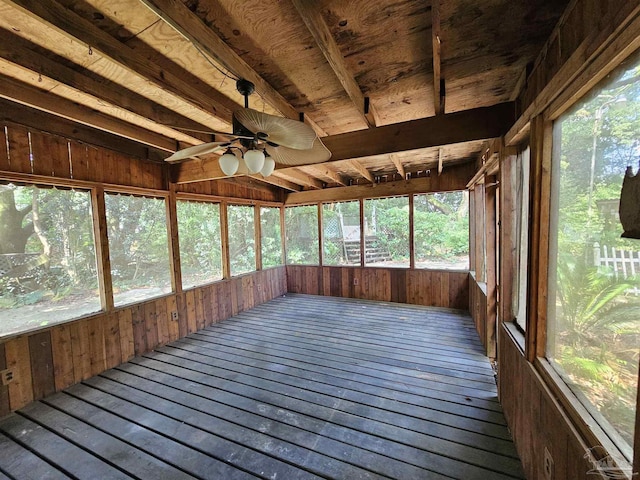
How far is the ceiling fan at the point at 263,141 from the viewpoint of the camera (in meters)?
1.47

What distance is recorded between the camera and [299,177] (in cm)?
505

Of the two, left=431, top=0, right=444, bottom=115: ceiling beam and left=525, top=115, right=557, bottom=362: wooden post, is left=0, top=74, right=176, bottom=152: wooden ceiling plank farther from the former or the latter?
left=525, top=115, right=557, bottom=362: wooden post

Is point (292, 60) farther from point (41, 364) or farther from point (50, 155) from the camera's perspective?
point (41, 364)

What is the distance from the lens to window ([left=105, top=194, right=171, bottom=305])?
3.37 metres

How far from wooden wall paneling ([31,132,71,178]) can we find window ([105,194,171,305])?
0.53 metres

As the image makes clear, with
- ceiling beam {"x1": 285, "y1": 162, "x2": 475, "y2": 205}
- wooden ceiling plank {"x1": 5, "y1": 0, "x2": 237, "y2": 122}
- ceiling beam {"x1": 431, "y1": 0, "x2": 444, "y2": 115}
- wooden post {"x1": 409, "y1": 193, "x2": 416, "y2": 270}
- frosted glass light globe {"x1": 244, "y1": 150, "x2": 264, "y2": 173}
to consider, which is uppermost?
wooden ceiling plank {"x1": 5, "y1": 0, "x2": 237, "y2": 122}

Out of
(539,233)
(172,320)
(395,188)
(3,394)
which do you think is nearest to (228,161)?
(539,233)

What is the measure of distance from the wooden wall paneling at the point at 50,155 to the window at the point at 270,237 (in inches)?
132

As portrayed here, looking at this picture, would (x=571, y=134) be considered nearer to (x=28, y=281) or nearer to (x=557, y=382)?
(x=557, y=382)

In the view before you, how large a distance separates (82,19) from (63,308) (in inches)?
112

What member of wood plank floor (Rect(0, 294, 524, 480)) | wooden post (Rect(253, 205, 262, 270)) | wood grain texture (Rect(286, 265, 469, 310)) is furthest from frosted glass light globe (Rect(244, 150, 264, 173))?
wood grain texture (Rect(286, 265, 469, 310))

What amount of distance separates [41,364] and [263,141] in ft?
10.4

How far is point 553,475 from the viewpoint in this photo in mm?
1293

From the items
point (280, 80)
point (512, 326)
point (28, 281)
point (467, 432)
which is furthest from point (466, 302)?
point (28, 281)
